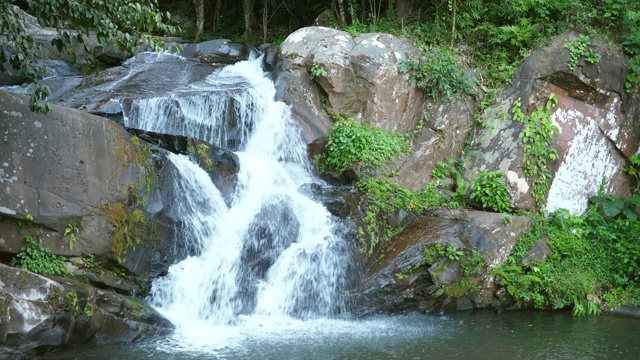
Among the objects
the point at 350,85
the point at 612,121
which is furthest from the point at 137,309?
the point at 612,121

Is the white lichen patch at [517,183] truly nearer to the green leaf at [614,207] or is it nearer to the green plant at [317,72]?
the green leaf at [614,207]

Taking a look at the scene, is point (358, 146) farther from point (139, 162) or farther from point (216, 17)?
point (216, 17)

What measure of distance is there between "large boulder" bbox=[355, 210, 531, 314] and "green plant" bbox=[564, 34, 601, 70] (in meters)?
3.41

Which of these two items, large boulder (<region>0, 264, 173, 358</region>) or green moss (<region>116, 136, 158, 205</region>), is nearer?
large boulder (<region>0, 264, 173, 358</region>)

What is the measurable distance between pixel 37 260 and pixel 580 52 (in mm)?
9395

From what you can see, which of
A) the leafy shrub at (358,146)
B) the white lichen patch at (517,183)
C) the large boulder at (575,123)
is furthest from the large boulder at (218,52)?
the white lichen patch at (517,183)

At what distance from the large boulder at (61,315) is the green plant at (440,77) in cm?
659

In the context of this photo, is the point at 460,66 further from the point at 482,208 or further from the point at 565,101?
the point at 482,208

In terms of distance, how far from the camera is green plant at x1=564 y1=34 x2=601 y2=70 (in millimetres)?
10836

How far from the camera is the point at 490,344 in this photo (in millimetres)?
7355

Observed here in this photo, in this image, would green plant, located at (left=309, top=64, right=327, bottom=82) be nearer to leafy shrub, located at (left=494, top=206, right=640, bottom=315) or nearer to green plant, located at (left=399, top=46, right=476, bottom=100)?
green plant, located at (left=399, top=46, right=476, bottom=100)

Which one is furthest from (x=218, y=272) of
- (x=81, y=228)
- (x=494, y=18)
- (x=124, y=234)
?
(x=494, y=18)

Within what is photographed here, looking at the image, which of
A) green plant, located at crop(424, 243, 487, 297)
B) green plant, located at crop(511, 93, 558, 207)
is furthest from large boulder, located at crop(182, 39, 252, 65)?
green plant, located at crop(424, 243, 487, 297)

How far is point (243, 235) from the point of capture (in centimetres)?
872
